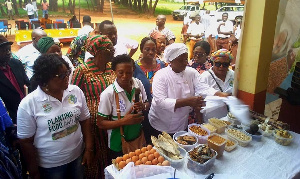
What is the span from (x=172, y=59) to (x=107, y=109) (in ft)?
2.99

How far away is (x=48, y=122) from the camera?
1976 millimetres

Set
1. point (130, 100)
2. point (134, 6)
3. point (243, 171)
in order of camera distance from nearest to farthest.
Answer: point (243, 171) < point (130, 100) < point (134, 6)

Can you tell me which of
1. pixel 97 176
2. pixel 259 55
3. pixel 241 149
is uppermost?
pixel 259 55

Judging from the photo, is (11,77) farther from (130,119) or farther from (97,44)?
(130,119)

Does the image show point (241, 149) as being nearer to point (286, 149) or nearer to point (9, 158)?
point (286, 149)

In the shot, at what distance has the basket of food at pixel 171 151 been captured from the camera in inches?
73.3

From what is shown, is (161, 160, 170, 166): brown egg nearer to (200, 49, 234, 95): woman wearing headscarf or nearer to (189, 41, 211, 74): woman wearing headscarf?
(200, 49, 234, 95): woman wearing headscarf

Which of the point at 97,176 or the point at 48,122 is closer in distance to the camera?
the point at 48,122

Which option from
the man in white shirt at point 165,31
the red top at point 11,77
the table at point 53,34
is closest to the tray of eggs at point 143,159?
the red top at point 11,77

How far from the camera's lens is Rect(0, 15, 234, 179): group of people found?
6.59 feet

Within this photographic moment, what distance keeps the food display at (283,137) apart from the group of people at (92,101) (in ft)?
2.43

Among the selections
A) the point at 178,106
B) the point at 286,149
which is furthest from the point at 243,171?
the point at 178,106

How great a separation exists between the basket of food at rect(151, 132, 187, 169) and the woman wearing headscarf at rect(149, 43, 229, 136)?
0.55 meters

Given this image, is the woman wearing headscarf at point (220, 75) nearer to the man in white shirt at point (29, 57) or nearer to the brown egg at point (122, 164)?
the brown egg at point (122, 164)
